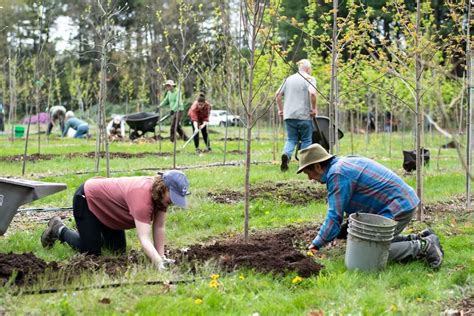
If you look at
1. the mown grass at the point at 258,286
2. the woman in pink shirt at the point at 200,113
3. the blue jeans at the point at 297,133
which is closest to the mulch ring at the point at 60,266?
the mown grass at the point at 258,286

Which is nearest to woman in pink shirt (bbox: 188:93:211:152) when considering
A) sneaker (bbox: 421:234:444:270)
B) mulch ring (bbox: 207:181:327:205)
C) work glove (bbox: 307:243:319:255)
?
mulch ring (bbox: 207:181:327:205)

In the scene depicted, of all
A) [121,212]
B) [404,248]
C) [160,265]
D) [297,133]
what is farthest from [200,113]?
[160,265]

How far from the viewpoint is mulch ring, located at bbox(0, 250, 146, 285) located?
4457mm

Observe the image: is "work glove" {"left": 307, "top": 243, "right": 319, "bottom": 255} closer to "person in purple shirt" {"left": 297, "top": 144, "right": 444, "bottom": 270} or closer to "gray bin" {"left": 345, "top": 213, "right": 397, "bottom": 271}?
"person in purple shirt" {"left": 297, "top": 144, "right": 444, "bottom": 270}

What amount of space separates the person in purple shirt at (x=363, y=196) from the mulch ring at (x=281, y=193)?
2.88 m

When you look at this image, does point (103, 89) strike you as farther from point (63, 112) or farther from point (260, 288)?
point (63, 112)

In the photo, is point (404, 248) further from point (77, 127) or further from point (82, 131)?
point (77, 127)

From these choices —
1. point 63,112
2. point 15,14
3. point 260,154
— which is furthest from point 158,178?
point 15,14

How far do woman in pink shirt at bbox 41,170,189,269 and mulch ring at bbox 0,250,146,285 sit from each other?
0.25 meters

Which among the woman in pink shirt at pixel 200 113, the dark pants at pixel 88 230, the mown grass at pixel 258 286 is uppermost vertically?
the woman in pink shirt at pixel 200 113

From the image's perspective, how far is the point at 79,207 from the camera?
217 inches

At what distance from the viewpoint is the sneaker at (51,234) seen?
19.1 ft

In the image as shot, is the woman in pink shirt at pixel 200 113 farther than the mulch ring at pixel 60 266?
Yes

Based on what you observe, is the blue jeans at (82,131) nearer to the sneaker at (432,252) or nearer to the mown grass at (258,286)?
the mown grass at (258,286)
